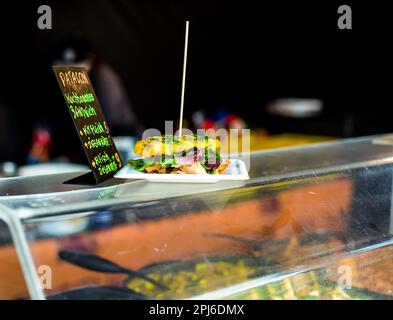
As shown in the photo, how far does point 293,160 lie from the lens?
Result: 2.26m

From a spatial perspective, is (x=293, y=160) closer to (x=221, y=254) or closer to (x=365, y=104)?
(x=221, y=254)

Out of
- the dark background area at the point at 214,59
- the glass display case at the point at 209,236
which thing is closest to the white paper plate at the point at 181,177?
the glass display case at the point at 209,236

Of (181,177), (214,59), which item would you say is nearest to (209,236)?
(181,177)

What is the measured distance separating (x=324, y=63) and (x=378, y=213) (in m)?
6.31

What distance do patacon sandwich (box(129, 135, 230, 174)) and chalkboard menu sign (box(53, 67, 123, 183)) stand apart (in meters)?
0.11

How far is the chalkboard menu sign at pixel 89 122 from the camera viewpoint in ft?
5.85

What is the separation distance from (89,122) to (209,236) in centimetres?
56

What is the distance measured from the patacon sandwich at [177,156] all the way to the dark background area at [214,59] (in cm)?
328

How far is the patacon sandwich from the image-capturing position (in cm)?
181

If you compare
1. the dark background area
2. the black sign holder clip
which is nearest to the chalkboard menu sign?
the black sign holder clip

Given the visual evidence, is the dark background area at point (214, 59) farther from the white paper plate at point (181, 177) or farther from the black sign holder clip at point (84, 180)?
the white paper plate at point (181, 177)

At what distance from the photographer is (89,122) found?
6.14 feet

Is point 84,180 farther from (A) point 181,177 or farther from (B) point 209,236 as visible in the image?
(B) point 209,236
